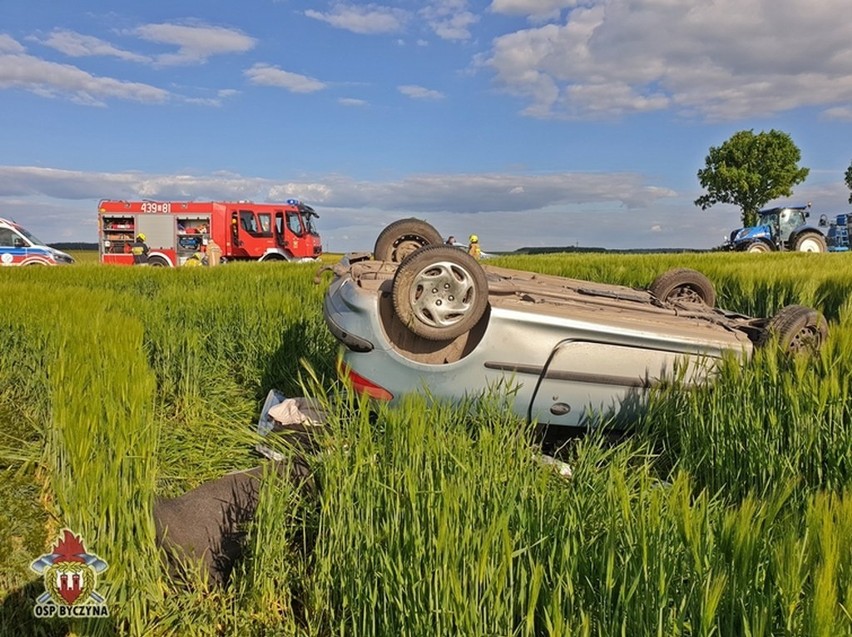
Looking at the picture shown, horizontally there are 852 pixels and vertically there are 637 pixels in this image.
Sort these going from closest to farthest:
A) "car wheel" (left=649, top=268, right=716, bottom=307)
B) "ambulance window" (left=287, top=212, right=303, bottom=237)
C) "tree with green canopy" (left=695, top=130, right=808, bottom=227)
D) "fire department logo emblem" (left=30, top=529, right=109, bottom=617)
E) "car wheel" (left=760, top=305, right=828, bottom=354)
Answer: "fire department logo emblem" (left=30, top=529, right=109, bottom=617)
"car wheel" (left=760, top=305, right=828, bottom=354)
"car wheel" (left=649, top=268, right=716, bottom=307)
"ambulance window" (left=287, top=212, right=303, bottom=237)
"tree with green canopy" (left=695, top=130, right=808, bottom=227)

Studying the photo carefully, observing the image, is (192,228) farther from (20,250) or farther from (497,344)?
(497,344)

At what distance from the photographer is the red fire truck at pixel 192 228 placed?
82.5ft

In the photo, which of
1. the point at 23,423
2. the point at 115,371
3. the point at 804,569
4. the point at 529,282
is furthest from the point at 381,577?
the point at 23,423

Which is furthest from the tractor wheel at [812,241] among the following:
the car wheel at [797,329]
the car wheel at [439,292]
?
the car wheel at [439,292]

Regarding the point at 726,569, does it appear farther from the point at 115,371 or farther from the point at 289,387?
the point at 289,387

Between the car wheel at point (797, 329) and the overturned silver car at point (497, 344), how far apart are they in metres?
0.04

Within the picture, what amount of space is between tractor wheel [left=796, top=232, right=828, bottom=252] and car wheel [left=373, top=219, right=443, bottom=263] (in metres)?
24.3

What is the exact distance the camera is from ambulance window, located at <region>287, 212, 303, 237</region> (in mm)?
25812

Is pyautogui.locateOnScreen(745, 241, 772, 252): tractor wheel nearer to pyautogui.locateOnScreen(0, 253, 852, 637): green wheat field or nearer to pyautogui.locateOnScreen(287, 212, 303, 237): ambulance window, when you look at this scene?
pyautogui.locateOnScreen(287, 212, 303, 237): ambulance window

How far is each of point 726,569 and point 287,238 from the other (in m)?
25.7

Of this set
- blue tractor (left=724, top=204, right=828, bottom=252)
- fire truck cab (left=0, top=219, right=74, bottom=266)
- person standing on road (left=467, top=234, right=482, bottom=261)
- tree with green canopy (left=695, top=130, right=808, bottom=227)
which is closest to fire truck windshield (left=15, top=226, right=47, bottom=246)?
fire truck cab (left=0, top=219, right=74, bottom=266)

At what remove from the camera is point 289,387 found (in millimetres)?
5191

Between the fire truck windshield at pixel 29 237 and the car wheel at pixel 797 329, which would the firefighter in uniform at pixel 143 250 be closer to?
the fire truck windshield at pixel 29 237

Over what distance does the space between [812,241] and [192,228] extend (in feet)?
81.4
